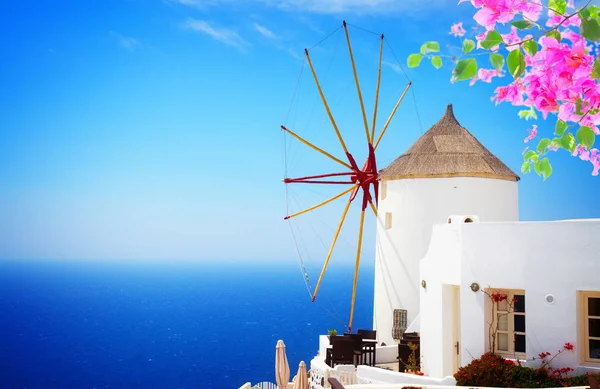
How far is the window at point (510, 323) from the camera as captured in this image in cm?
1398

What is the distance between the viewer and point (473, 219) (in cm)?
1631

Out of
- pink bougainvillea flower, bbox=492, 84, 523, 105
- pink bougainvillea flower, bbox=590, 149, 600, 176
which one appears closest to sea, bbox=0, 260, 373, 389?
pink bougainvillea flower, bbox=590, 149, 600, 176

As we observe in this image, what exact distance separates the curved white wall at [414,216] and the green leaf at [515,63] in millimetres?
21617

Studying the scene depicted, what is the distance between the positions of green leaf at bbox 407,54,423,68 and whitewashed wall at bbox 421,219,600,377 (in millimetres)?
11437

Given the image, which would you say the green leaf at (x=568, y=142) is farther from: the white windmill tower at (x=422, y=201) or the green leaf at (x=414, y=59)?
the white windmill tower at (x=422, y=201)

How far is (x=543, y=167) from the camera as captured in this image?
3811mm

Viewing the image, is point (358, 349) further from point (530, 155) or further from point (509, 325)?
point (530, 155)

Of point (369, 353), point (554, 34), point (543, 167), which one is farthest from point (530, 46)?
point (369, 353)

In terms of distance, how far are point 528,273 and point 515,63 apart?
11.8 m

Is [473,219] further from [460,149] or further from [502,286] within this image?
[460,149]

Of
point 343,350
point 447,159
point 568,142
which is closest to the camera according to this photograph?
point 568,142

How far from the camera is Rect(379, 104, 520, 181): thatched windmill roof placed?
79.2 feet

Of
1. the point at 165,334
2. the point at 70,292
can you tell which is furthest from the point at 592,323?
the point at 70,292

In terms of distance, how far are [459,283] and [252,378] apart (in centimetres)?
6393
